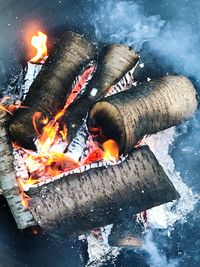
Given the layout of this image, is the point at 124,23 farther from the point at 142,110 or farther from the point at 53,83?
the point at 142,110

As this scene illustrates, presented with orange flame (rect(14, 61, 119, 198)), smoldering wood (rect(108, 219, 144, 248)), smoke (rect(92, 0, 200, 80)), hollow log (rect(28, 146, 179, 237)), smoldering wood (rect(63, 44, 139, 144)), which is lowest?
smoldering wood (rect(108, 219, 144, 248))

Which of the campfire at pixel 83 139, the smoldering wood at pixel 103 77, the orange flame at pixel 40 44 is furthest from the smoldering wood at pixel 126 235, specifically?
the orange flame at pixel 40 44

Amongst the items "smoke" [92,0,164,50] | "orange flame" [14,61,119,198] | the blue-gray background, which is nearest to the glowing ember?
"orange flame" [14,61,119,198]

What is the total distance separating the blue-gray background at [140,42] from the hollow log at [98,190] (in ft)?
1.35

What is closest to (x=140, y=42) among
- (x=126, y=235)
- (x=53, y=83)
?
(x=53, y=83)

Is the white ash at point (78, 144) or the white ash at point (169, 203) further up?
the white ash at point (78, 144)

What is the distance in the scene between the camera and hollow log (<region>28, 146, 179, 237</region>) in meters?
2.23

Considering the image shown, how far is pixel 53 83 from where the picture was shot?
96.5 inches

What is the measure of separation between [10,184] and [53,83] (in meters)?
0.61

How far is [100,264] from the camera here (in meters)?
2.66

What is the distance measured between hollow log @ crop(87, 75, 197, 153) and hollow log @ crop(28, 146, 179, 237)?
116mm

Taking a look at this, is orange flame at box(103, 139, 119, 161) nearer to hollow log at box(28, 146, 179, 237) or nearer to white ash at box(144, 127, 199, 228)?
hollow log at box(28, 146, 179, 237)

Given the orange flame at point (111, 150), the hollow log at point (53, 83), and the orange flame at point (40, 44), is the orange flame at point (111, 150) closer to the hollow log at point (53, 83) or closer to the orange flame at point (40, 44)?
the hollow log at point (53, 83)

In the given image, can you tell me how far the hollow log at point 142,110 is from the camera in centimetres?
216
